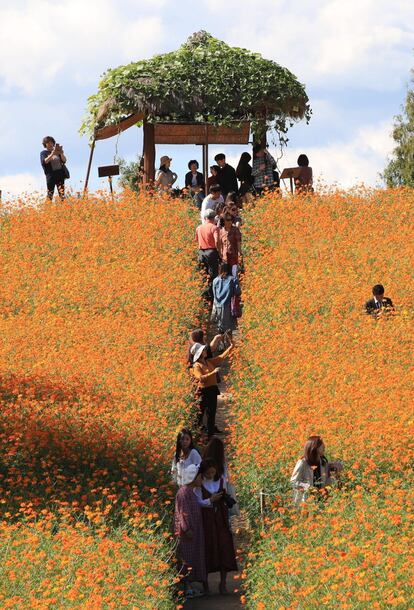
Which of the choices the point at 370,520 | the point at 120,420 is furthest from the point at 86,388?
the point at 370,520

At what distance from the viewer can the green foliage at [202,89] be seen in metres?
33.1

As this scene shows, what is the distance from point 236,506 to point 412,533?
2348mm

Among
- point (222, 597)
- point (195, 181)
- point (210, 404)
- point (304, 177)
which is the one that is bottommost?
point (222, 597)

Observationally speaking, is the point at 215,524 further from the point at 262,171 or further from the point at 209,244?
the point at 262,171

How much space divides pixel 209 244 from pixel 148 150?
29.7ft

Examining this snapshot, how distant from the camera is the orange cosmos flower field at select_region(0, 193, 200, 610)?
13398 mm

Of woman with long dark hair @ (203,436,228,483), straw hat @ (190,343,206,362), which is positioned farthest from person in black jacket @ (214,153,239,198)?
woman with long dark hair @ (203,436,228,483)

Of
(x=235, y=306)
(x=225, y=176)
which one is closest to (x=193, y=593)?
(x=235, y=306)

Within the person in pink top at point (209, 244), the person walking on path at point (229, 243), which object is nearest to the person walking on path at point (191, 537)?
the person walking on path at point (229, 243)

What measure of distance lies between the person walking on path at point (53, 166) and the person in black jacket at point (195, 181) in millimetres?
3504

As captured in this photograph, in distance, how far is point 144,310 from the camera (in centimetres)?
2500

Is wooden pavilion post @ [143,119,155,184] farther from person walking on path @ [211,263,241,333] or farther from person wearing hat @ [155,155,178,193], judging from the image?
person walking on path @ [211,263,241,333]

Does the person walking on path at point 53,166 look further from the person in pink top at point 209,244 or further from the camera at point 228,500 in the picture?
the camera at point 228,500

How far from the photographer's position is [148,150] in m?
34.4
